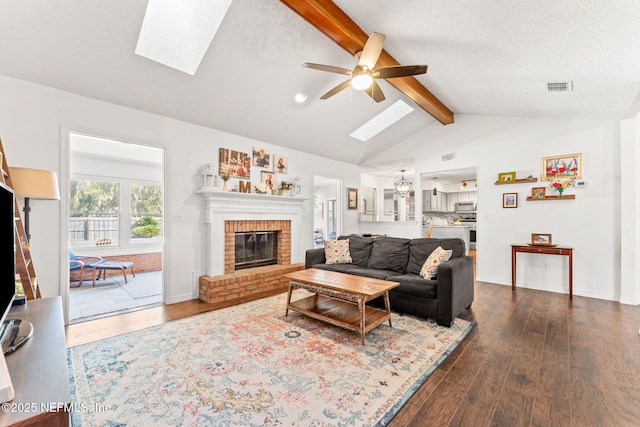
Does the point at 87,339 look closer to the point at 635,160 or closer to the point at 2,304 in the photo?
the point at 2,304

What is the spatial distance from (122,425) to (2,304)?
0.93 metres

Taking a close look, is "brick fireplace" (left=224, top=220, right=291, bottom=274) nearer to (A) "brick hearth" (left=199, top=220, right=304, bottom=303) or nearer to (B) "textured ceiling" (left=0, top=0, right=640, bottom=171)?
(A) "brick hearth" (left=199, top=220, right=304, bottom=303)


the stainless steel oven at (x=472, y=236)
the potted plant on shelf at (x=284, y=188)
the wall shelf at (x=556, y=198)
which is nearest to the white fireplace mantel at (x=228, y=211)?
the potted plant on shelf at (x=284, y=188)

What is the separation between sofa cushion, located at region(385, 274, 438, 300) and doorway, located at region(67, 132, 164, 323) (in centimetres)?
395

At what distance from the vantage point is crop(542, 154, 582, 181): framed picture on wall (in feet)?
14.6

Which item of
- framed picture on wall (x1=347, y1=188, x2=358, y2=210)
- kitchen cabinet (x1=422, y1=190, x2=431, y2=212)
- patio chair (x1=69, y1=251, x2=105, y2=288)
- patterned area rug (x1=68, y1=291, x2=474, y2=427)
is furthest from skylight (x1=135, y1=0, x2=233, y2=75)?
kitchen cabinet (x1=422, y1=190, x2=431, y2=212)

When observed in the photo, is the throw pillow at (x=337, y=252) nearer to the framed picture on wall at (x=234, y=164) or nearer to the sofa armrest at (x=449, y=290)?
the sofa armrest at (x=449, y=290)

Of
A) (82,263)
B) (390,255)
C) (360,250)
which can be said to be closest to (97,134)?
(82,263)

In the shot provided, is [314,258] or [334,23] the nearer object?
[334,23]

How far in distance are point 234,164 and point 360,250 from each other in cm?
249

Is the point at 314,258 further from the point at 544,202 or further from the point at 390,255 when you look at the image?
the point at 544,202

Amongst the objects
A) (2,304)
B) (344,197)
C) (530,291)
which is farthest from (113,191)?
(530,291)

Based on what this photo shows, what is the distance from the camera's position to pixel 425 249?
12.6ft

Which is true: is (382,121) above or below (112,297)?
above
